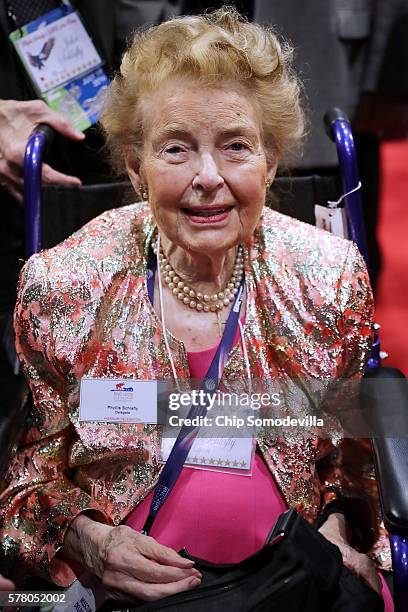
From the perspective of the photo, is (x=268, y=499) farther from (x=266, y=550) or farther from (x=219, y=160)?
(x=219, y=160)

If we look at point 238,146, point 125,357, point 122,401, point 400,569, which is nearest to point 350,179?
point 238,146

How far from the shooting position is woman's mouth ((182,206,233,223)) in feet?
5.39

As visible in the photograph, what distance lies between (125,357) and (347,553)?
53cm

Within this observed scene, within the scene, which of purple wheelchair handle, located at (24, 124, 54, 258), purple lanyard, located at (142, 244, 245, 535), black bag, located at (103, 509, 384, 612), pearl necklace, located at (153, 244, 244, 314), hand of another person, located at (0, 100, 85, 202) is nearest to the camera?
black bag, located at (103, 509, 384, 612)

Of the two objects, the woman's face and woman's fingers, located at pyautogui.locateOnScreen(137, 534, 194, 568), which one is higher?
the woman's face

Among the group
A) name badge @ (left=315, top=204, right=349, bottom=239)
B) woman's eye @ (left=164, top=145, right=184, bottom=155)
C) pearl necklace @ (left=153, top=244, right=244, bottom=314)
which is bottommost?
pearl necklace @ (left=153, top=244, right=244, bottom=314)

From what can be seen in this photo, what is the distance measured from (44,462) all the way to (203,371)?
1.09ft

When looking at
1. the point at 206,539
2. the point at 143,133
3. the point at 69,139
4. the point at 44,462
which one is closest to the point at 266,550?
the point at 206,539

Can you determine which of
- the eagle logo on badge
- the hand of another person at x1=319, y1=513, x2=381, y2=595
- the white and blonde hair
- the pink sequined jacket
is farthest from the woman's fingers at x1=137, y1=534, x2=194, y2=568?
the eagle logo on badge

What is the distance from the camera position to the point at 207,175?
5.26 ft

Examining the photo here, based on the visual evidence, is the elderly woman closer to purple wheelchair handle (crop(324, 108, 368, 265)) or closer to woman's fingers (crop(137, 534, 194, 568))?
woman's fingers (crop(137, 534, 194, 568))

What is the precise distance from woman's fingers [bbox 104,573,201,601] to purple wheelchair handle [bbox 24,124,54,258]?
0.76m

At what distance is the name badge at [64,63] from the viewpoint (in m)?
2.26

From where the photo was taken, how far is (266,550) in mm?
1402
